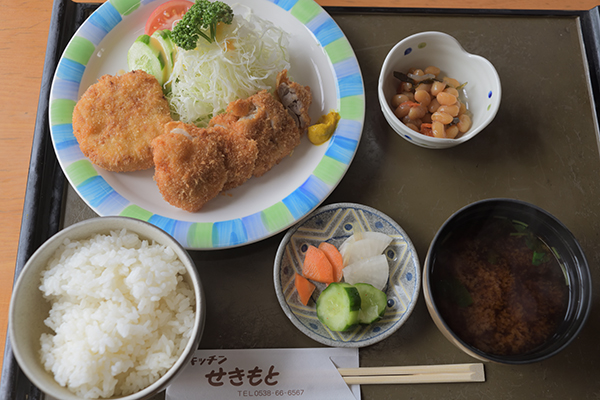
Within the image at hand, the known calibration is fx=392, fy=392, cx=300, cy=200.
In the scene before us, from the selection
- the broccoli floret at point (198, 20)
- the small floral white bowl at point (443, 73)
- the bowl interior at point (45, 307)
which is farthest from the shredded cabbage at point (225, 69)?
the bowl interior at point (45, 307)

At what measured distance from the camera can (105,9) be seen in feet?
6.53

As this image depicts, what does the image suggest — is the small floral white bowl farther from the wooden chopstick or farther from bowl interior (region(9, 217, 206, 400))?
bowl interior (region(9, 217, 206, 400))

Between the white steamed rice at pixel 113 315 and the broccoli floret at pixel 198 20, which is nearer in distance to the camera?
the white steamed rice at pixel 113 315

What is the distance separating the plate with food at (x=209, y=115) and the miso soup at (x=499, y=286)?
0.59 meters

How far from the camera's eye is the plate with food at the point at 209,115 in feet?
5.53

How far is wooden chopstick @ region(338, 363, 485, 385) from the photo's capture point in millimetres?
1578

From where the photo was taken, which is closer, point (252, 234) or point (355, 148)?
point (252, 234)

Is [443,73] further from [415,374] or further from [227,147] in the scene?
[415,374]

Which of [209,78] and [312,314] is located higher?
[209,78]

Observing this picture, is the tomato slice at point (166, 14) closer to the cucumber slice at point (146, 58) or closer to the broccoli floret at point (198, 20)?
the cucumber slice at point (146, 58)

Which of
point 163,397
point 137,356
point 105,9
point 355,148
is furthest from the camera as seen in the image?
point 105,9

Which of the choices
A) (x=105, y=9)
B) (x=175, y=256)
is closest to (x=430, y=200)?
(x=175, y=256)

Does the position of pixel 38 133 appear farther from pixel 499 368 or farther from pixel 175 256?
pixel 499 368

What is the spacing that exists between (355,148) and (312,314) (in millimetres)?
758
